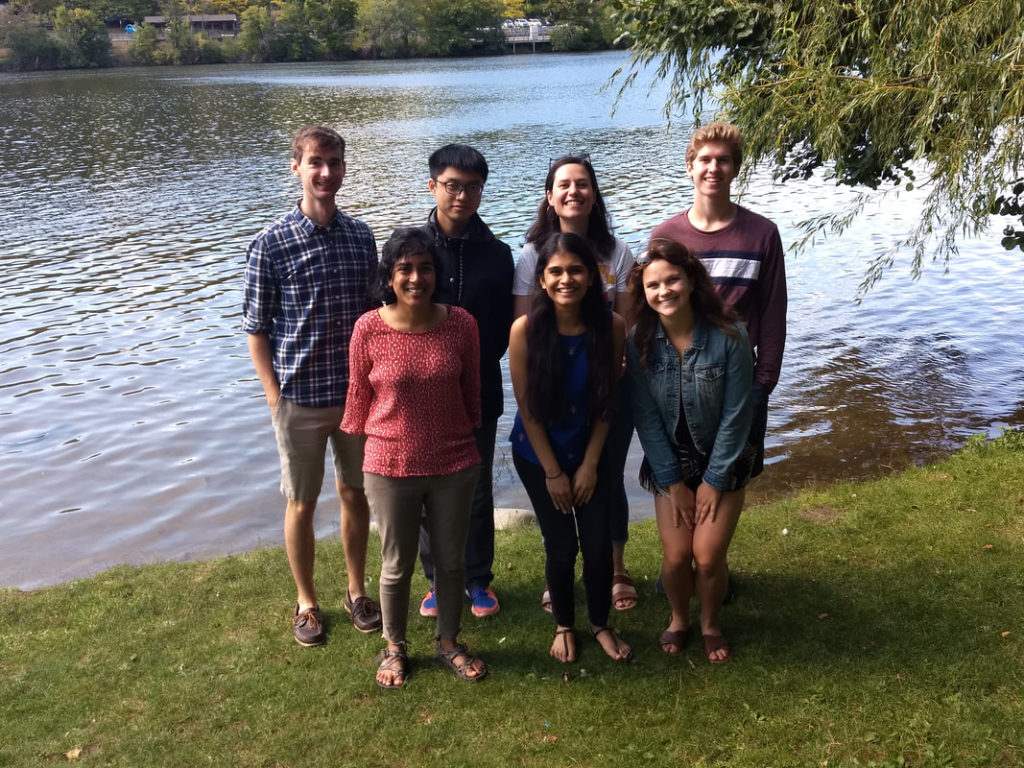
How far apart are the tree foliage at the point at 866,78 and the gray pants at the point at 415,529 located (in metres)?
4.50

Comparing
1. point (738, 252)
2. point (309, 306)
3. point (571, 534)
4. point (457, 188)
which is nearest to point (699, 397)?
point (738, 252)

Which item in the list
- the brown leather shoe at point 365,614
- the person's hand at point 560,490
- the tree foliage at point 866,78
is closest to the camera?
the person's hand at point 560,490

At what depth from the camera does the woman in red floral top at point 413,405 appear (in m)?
3.75

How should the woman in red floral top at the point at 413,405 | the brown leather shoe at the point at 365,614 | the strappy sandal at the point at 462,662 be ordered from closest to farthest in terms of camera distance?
1. the woman in red floral top at the point at 413,405
2. the strappy sandal at the point at 462,662
3. the brown leather shoe at the point at 365,614

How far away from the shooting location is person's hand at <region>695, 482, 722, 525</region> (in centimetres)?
390

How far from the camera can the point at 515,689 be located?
158 inches

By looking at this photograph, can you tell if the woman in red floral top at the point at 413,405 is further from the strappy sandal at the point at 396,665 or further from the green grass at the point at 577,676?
the green grass at the point at 577,676

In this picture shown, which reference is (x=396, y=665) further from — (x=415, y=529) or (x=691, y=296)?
(x=691, y=296)

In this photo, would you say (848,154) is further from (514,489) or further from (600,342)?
(600,342)

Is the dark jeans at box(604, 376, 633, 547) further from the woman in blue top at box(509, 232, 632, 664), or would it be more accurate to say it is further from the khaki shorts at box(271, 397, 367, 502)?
the khaki shorts at box(271, 397, 367, 502)

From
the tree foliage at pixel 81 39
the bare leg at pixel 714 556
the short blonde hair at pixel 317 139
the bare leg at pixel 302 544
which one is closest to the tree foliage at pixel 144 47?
the tree foliage at pixel 81 39

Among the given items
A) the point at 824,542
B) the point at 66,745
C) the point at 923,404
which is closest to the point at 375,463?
the point at 66,745

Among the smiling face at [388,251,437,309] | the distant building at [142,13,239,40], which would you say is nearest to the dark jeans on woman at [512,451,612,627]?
the smiling face at [388,251,437,309]

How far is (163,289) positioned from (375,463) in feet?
38.2
